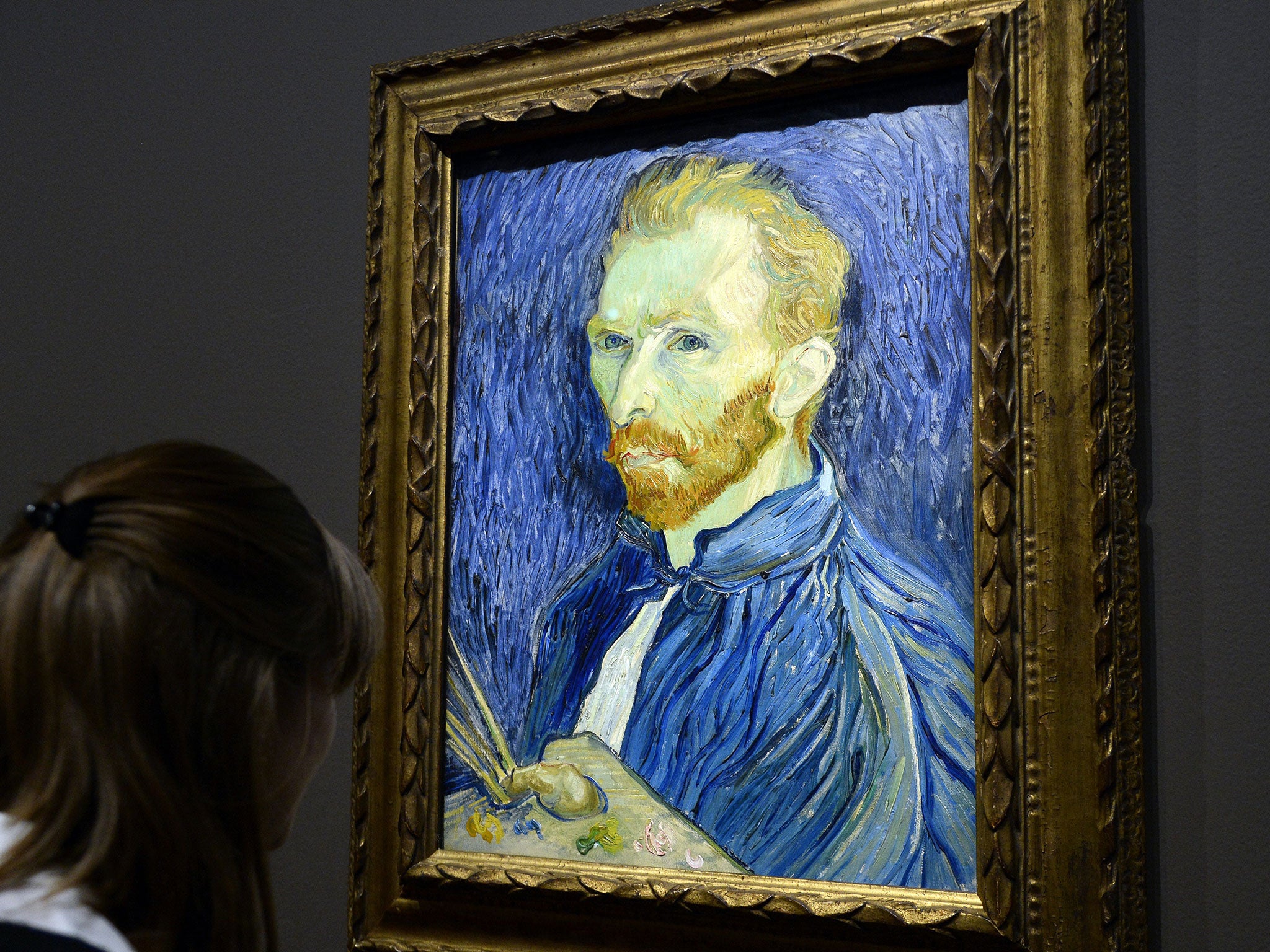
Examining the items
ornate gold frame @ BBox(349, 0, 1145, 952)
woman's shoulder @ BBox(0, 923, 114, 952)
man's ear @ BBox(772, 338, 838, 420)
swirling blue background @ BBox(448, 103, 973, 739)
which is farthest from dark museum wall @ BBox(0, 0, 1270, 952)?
woman's shoulder @ BBox(0, 923, 114, 952)

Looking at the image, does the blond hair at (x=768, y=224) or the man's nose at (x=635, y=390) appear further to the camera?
the man's nose at (x=635, y=390)

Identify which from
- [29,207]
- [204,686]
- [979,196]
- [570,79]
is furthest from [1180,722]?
[29,207]

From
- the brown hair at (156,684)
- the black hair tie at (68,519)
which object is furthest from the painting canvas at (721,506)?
the black hair tie at (68,519)

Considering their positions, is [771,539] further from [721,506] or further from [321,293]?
[321,293]

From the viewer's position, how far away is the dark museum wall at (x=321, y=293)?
1398mm

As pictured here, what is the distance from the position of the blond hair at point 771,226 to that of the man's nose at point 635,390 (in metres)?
0.15

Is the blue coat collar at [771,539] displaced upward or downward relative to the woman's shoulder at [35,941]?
upward

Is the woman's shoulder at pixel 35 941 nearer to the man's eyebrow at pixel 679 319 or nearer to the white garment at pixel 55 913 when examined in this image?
the white garment at pixel 55 913

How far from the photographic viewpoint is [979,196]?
1.52 meters

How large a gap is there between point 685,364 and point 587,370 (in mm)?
157

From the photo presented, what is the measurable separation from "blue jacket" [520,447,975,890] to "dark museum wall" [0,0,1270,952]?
257mm

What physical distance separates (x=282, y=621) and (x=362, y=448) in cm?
91

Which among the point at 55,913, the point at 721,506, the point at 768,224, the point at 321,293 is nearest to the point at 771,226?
the point at 768,224

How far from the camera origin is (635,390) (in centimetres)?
174
